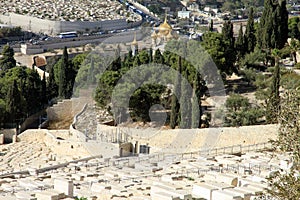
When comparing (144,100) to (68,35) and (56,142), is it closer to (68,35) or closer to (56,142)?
(56,142)

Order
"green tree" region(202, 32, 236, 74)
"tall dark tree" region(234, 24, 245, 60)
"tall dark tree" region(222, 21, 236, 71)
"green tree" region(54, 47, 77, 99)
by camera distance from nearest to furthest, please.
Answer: "green tree" region(202, 32, 236, 74) < "tall dark tree" region(222, 21, 236, 71) < "tall dark tree" region(234, 24, 245, 60) < "green tree" region(54, 47, 77, 99)

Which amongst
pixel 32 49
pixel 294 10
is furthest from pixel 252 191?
pixel 294 10

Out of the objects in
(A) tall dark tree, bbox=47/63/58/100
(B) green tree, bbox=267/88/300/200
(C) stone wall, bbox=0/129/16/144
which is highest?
(B) green tree, bbox=267/88/300/200

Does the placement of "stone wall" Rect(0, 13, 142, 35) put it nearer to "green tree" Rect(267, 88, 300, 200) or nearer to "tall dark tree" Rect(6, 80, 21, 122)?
"tall dark tree" Rect(6, 80, 21, 122)

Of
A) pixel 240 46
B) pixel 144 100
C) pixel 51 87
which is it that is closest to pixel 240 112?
pixel 144 100

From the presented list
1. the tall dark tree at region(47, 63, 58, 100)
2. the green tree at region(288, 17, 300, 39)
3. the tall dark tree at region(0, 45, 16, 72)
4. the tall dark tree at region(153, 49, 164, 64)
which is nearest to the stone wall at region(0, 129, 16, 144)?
the tall dark tree at region(47, 63, 58, 100)

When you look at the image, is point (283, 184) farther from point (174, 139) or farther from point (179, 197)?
point (174, 139)

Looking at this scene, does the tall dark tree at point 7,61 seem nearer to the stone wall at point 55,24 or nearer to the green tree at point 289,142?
the stone wall at point 55,24

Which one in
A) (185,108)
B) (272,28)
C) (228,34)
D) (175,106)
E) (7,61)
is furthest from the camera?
(7,61)
